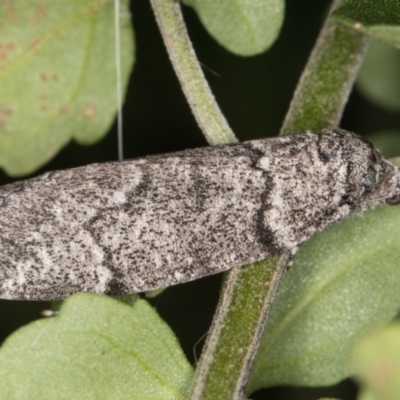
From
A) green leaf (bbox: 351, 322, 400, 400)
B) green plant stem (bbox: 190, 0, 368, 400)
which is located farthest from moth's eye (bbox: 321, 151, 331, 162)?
green leaf (bbox: 351, 322, 400, 400)

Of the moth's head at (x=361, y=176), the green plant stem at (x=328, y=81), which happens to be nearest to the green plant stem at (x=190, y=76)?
the green plant stem at (x=328, y=81)

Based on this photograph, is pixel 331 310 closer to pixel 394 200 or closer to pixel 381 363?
pixel 394 200

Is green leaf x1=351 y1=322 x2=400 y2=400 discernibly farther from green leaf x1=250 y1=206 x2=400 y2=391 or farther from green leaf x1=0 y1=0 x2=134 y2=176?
green leaf x1=0 y1=0 x2=134 y2=176

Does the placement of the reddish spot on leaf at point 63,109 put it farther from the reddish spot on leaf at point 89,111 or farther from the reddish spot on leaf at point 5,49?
the reddish spot on leaf at point 5,49

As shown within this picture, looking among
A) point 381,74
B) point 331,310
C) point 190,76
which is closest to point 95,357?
point 331,310

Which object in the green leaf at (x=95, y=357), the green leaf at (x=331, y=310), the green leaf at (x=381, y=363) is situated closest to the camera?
the green leaf at (x=381, y=363)

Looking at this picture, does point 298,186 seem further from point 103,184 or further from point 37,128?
point 37,128
